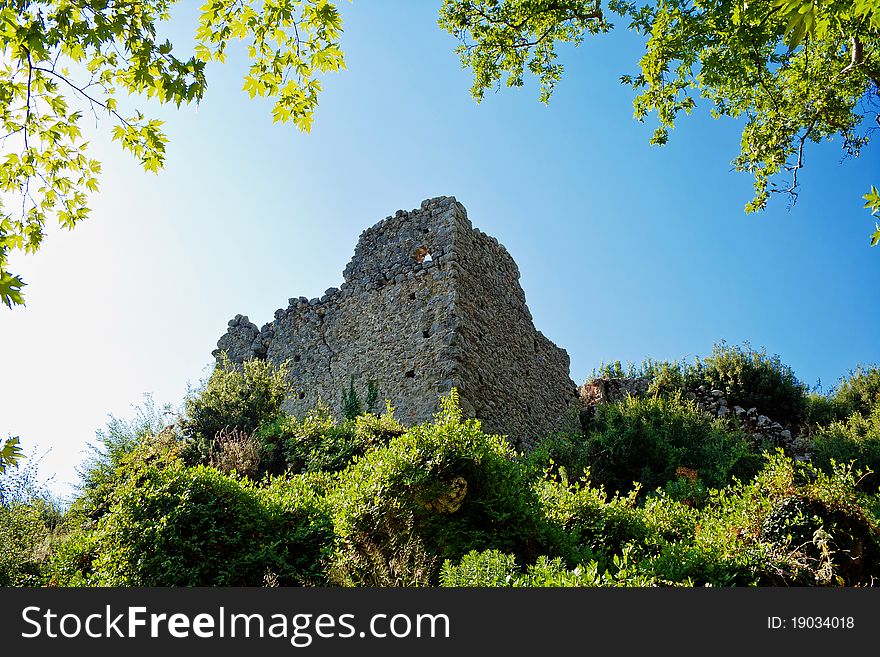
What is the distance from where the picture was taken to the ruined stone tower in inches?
390

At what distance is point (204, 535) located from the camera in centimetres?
499

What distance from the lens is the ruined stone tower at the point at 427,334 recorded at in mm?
9914

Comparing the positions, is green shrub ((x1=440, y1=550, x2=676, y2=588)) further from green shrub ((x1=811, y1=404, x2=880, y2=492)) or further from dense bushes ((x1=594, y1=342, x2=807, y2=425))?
dense bushes ((x1=594, y1=342, x2=807, y2=425))

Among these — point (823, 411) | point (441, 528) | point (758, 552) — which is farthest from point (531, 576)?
point (823, 411)

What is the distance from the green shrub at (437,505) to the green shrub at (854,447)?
7.19m

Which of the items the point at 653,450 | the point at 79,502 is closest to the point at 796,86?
the point at 653,450

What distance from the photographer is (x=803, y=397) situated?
15719 mm

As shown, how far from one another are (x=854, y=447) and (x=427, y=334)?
7.86 meters

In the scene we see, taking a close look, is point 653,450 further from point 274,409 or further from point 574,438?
point 274,409

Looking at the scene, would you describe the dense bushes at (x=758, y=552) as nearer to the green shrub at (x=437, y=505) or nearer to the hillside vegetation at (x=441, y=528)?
the hillside vegetation at (x=441, y=528)

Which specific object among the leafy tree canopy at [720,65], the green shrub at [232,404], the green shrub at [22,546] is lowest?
the green shrub at [22,546]

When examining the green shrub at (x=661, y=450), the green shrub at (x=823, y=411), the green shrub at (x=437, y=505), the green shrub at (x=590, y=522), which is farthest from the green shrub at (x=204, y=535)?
the green shrub at (x=823, y=411)

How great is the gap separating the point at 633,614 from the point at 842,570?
203 cm

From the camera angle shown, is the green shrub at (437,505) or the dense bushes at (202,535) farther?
the dense bushes at (202,535)
